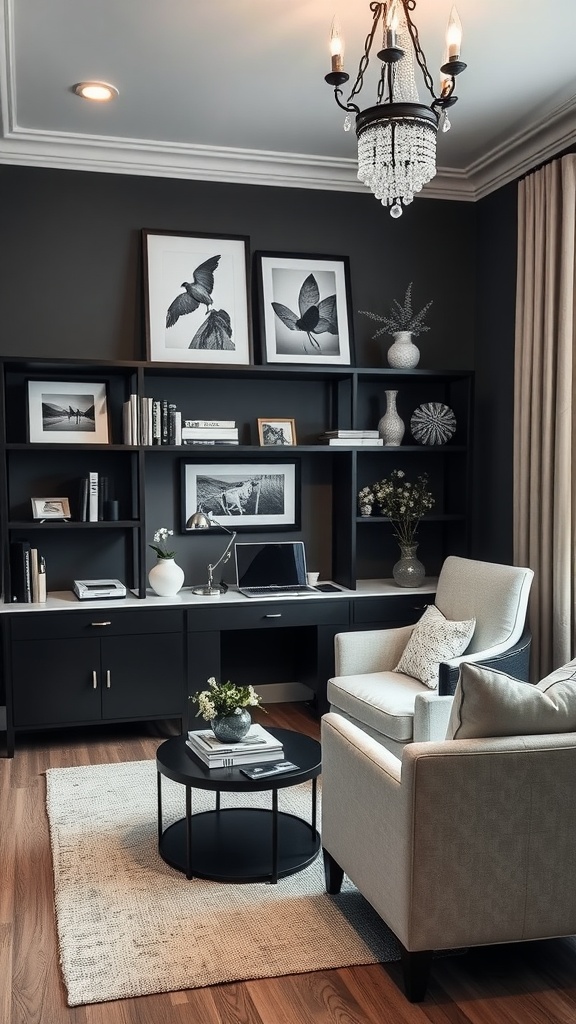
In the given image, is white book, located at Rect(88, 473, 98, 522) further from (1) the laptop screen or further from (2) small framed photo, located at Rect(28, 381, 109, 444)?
(1) the laptop screen

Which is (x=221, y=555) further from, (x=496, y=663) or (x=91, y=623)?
(x=496, y=663)

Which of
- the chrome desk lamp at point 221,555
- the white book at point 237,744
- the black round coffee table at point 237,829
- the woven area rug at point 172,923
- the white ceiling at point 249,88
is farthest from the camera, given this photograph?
the chrome desk lamp at point 221,555

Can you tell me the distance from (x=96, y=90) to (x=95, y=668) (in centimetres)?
253

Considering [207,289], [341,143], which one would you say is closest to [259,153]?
[341,143]

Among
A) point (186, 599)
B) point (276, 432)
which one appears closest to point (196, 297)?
point (276, 432)

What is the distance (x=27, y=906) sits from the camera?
9.14 feet

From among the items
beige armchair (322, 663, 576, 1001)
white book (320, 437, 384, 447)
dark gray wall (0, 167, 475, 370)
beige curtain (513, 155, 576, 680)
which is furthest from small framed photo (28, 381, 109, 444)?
beige armchair (322, 663, 576, 1001)

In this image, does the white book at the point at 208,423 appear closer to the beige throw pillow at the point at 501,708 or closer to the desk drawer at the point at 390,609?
the desk drawer at the point at 390,609

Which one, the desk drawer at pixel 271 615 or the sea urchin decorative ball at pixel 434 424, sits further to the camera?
the sea urchin decorative ball at pixel 434 424

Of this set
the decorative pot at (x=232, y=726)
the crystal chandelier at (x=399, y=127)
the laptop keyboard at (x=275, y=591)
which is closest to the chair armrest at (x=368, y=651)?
the laptop keyboard at (x=275, y=591)

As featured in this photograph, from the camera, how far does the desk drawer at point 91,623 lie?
165 inches

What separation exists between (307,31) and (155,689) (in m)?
2.88

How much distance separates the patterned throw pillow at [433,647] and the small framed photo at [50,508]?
1807mm

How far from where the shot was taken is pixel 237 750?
117 inches
